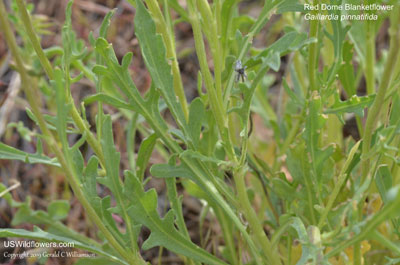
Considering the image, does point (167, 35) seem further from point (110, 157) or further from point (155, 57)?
point (110, 157)

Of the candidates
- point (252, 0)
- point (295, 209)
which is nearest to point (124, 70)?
point (295, 209)

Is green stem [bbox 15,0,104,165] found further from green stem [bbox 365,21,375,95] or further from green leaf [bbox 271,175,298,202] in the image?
green stem [bbox 365,21,375,95]

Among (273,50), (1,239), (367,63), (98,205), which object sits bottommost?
(1,239)

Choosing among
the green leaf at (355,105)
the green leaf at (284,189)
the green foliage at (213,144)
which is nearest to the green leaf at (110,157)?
the green foliage at (213,144)

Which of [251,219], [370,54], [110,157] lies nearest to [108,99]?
[110,157]

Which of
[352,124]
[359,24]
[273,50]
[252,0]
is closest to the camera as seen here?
[273,50]

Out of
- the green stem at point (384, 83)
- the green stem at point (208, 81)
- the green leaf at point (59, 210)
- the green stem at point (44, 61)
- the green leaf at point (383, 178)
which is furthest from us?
the green leaf at point (59, 210)

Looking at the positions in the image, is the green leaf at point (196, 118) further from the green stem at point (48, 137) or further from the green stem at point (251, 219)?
the green stem at point (48, 137)

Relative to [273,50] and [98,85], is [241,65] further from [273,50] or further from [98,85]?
[98,85]

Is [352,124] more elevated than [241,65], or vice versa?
[241,65]
